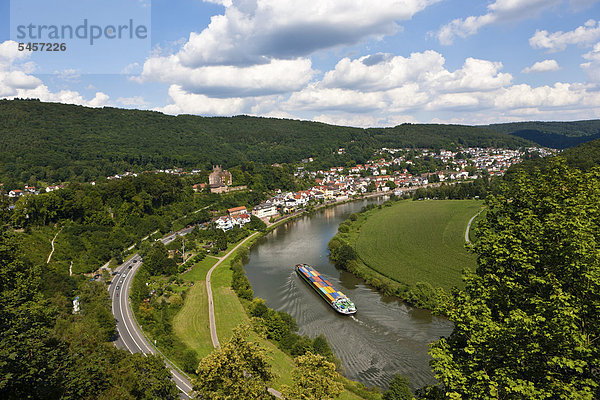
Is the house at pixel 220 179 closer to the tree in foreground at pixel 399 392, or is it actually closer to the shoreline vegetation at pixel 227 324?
the shoreline vegetation at pixel 227 324

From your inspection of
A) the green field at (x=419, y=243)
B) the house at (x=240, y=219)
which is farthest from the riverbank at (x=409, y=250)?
the house at (x=240, y=219)

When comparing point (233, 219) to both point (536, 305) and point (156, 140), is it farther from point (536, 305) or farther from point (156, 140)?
point (156, 140)

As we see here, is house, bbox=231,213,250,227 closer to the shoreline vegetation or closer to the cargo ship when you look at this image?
the shoreline vegetation

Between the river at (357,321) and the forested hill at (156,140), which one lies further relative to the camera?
the forested hill at (156,140)

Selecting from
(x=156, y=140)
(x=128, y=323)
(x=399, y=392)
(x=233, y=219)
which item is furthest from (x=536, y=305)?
(x=156, y=140)

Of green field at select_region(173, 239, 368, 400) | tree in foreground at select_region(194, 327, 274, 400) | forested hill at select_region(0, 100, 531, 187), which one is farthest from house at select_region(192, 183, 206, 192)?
tree in foreground at select_region(194, 327, 274, 400)

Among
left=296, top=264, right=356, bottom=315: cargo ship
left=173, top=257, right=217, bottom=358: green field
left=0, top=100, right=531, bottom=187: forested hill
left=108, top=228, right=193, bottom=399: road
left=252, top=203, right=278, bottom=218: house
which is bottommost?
left=173, top=257, right=217, bottom=358: green field
